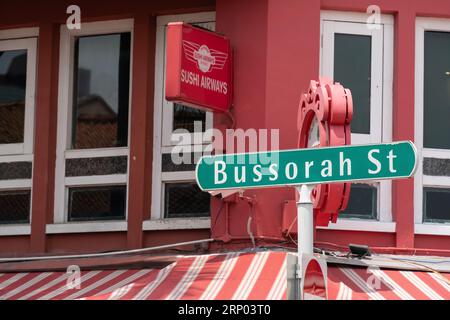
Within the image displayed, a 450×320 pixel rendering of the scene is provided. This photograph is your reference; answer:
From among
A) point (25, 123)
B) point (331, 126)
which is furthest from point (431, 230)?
point (25, 123)

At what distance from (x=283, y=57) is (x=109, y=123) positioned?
2.39 m

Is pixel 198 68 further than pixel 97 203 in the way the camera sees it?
No

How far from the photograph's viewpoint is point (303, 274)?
734 centimetres

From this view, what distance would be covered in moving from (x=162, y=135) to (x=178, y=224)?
3.55 feet

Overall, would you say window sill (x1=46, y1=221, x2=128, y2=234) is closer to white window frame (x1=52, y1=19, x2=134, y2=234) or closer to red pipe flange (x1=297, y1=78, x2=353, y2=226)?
white window frame (x1=52, y1=19, x2=134, y2=234)

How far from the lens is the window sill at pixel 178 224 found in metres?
11.6

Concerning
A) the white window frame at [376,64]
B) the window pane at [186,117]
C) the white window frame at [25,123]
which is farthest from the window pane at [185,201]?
the white window frame at [376,64]

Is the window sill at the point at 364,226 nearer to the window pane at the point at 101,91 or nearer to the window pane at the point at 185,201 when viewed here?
the window pane at the point at 185,201

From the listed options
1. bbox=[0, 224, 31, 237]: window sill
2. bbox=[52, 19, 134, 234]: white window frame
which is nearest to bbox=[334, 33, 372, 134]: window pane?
bbox=[52, 19, 134, 234]: white window frame

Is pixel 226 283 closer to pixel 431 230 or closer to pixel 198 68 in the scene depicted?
pixel 198 68

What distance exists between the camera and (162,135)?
1210 centimetres

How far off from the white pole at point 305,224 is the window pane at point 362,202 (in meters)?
3.63

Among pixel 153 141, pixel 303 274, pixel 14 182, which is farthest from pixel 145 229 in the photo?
pixel 303 274
